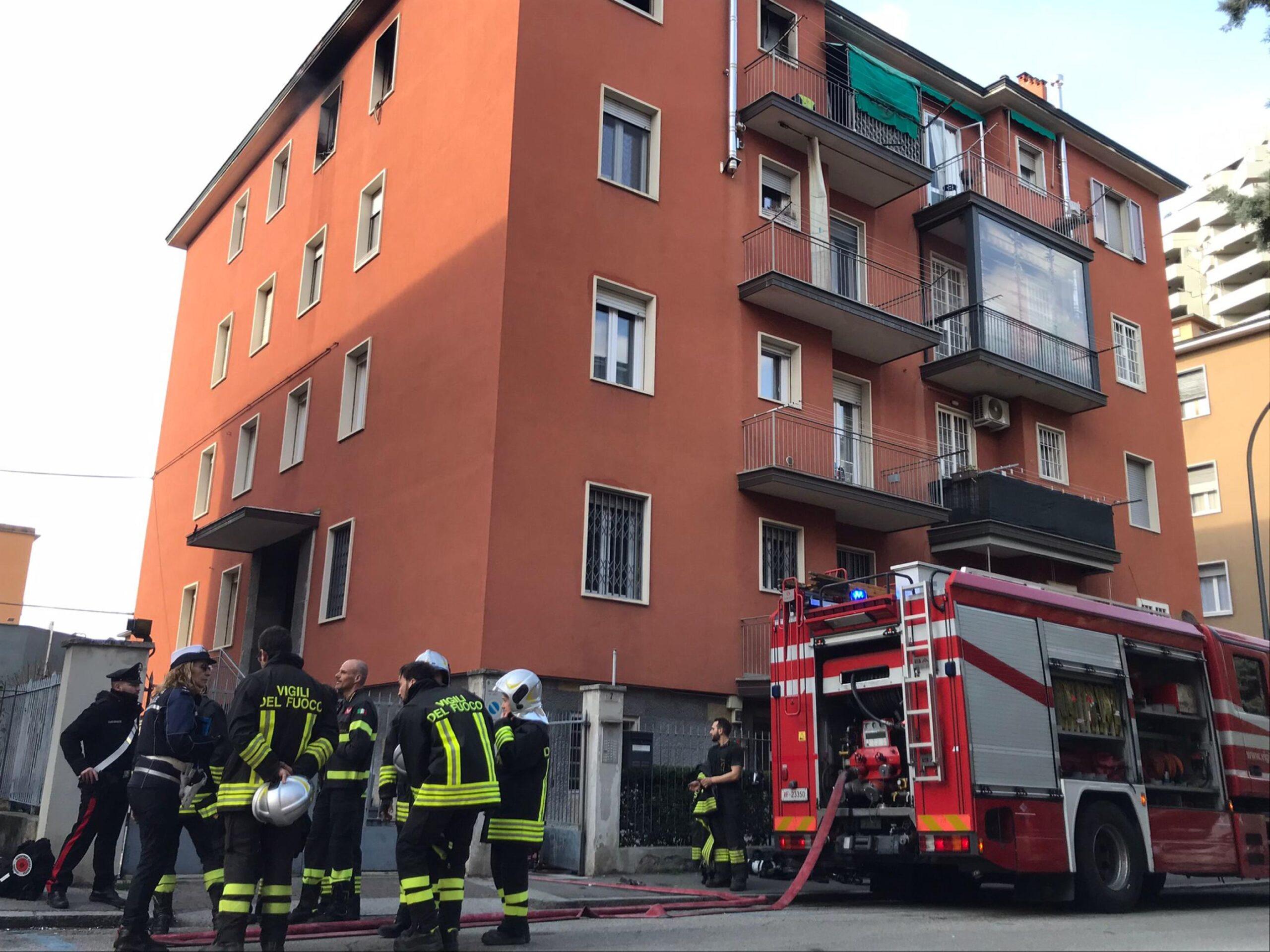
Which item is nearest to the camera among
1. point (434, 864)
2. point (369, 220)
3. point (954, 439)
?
point (434, 864)

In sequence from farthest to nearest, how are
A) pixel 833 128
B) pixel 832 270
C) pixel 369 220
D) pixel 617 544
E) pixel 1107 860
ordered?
pixel 369 220
pixel 832 270
pixel 833 128
pixel 617 544
pixel 1107 860

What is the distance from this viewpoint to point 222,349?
26656mm

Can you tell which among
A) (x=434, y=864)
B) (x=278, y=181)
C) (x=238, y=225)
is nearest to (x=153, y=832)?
(x=434, y=864)

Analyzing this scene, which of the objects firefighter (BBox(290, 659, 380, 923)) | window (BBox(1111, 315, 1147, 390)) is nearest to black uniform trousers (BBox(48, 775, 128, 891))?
firefighter (BBox(290, 659, 380, 923))

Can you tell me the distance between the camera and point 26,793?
11898mm

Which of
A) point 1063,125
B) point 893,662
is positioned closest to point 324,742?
point 893,662

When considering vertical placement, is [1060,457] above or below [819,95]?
below

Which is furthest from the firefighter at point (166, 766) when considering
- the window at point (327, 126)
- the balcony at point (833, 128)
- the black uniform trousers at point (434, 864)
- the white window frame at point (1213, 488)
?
the white window frame at point (1213, 488)

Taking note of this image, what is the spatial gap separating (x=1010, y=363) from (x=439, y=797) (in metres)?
17.3

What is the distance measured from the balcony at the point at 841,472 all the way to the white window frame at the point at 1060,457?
3177 millimetres

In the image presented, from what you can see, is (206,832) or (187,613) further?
(187,613)

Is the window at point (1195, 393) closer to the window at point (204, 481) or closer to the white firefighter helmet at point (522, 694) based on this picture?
the window at point (204, 481)

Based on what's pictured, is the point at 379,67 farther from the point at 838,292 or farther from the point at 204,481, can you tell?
the point at 204,481

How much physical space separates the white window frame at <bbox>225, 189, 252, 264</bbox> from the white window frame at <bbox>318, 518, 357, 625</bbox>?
10.4 meters
